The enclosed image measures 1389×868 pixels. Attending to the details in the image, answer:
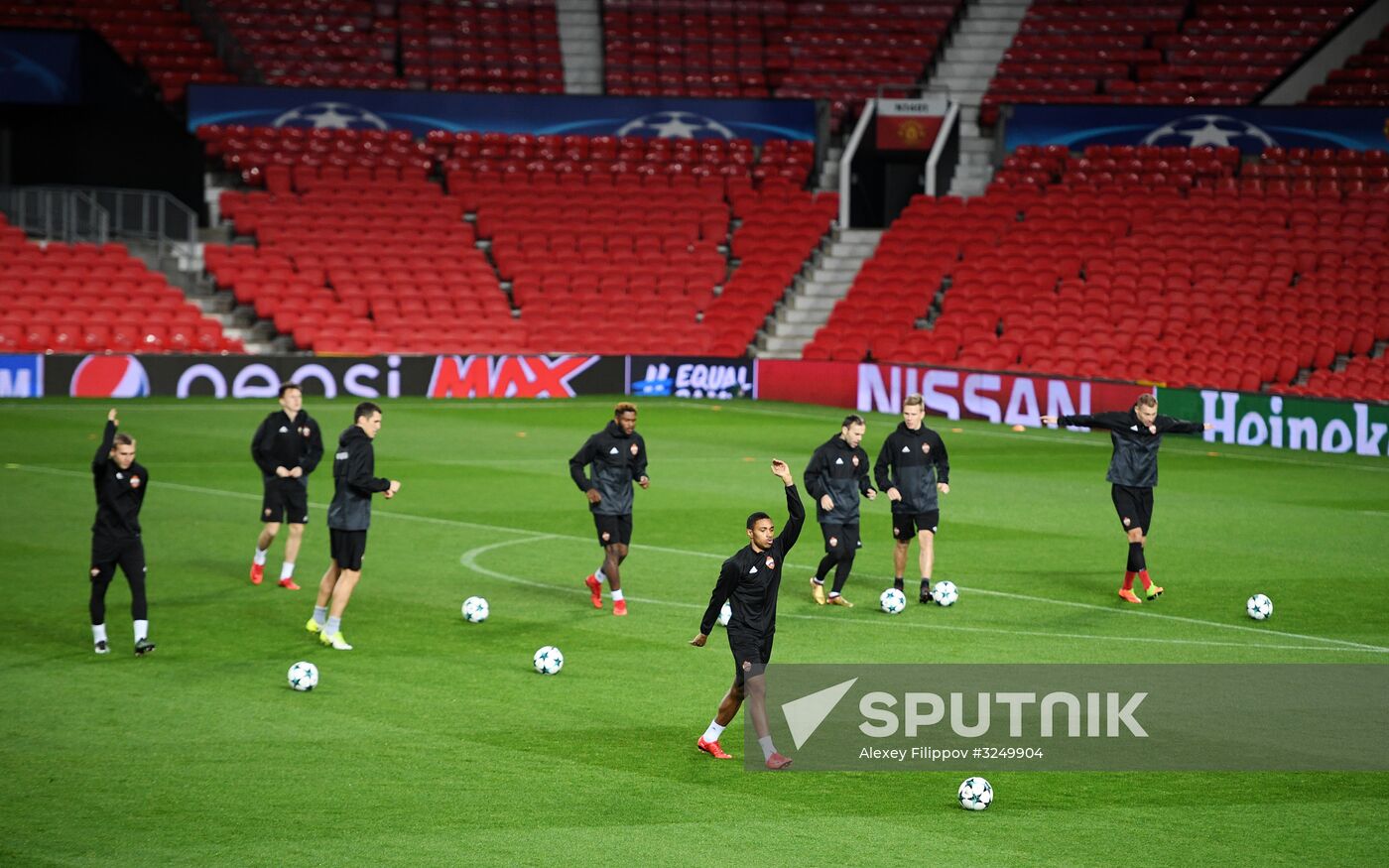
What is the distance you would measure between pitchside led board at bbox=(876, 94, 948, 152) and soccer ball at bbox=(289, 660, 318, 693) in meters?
38.2

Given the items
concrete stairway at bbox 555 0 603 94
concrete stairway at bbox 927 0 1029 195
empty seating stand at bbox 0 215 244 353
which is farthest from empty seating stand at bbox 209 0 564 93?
concrete stairway at bbox 927 0 1029 195

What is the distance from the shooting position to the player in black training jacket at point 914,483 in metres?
18.4

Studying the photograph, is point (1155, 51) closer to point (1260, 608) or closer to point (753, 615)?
point (1260, 608)

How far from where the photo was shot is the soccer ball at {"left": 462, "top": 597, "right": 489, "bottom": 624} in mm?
17047

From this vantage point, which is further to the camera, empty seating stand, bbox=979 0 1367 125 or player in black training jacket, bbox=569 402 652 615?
empty seating stand, bbox=979 0 1367 125

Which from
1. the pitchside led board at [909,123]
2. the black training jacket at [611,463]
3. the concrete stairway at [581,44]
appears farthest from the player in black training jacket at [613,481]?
the concrete stairway at [581,44]

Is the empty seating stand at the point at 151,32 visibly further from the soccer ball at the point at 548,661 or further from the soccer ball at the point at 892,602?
the soccer ball at the point at 548,661

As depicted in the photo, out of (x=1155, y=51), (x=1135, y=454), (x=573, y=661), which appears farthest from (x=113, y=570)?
(x=1155, y=51)

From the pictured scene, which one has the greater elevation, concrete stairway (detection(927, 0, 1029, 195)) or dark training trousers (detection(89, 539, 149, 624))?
concrete stairway (detection(927, 0, 1029, 195))

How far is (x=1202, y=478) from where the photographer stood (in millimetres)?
29219

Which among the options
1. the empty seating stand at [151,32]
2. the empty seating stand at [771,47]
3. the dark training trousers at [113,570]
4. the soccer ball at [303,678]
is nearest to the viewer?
the soccer ball at [303,678]

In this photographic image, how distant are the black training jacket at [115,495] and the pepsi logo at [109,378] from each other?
25.9 m

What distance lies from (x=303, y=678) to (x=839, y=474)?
6.40 meters

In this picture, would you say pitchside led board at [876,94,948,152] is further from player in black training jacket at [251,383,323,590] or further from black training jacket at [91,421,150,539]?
black training jacket at [91,421,150,539]
